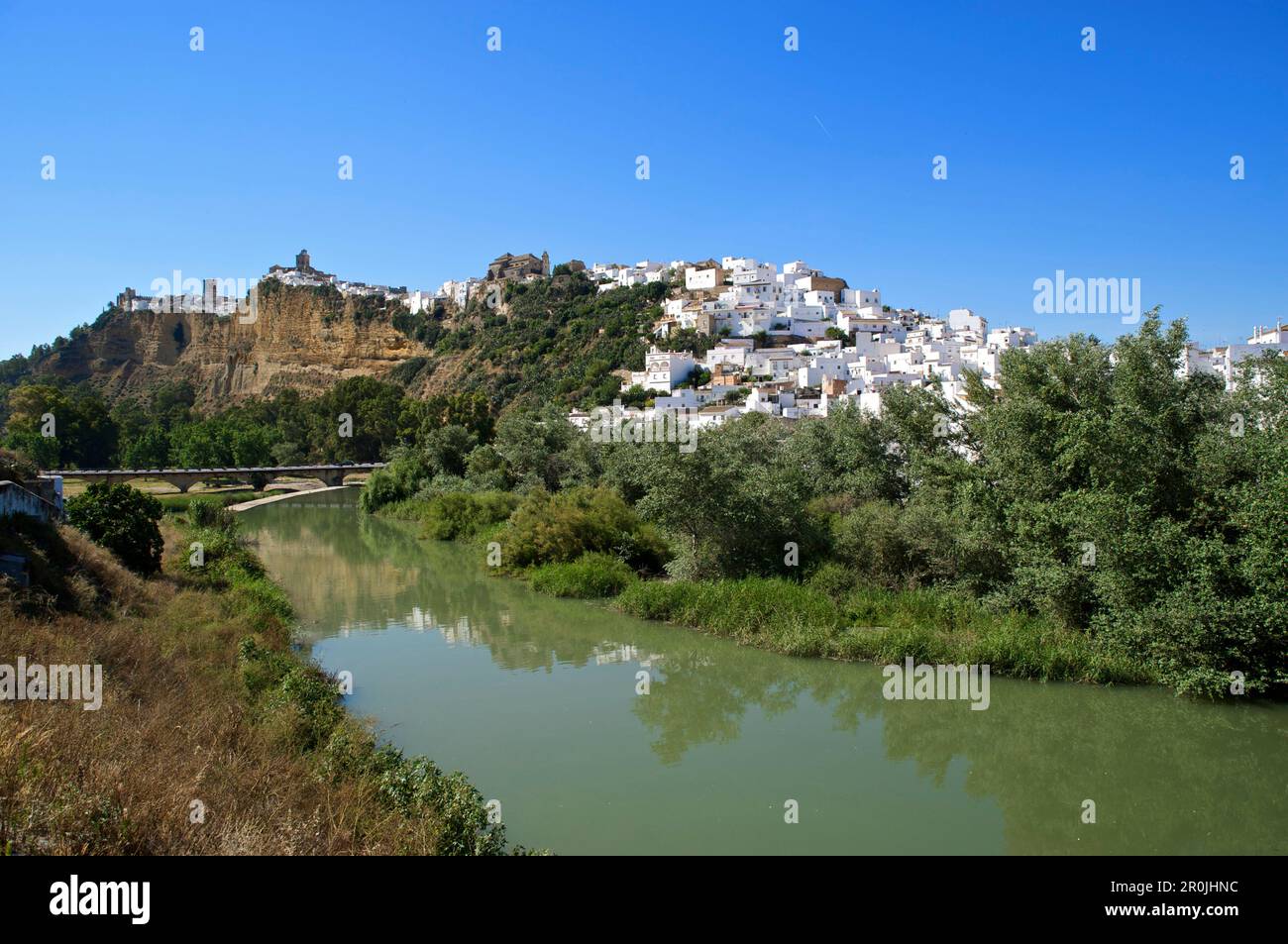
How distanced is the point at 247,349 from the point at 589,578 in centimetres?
8497

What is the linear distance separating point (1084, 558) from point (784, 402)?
118 ft

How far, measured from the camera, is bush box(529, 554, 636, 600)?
60.6 feet

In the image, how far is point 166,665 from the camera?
9.35m

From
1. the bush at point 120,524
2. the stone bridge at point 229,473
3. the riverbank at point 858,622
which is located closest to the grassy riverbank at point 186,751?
the bush at point 120,524

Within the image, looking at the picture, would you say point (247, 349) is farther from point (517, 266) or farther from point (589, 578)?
point (589, 578)

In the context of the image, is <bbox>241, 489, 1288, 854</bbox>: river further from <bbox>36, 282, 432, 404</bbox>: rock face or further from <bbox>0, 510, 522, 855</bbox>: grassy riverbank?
<bbox>36, 282, 432, 404</bbox>: rock face

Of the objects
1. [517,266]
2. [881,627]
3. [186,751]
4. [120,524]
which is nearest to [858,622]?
[881,627]

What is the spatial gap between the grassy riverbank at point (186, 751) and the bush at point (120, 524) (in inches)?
96.2

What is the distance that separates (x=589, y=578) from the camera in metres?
18.6

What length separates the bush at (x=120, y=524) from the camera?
1530 cm

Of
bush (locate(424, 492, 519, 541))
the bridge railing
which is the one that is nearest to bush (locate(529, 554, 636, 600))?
bush (locate(424, 492, 519, 541))

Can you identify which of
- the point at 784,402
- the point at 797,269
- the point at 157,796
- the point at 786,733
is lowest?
A: the point at 786,733
